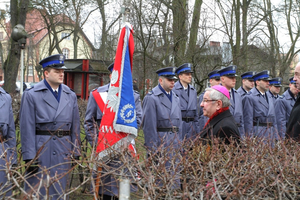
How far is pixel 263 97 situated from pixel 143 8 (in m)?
4.20

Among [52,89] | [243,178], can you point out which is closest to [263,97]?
[52,89]

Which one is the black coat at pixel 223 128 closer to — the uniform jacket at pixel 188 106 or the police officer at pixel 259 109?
the uniform jacket at pixel 188 106

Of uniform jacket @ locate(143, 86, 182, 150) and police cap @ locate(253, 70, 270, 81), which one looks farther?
police cap @ locate(253, 70, 270, 81)

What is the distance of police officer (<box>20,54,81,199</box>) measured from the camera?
421 centimetres

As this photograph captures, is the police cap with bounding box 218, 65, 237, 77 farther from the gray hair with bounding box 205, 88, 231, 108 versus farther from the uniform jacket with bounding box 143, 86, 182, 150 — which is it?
the gray hair with bounding box 205, 88, 231, 108

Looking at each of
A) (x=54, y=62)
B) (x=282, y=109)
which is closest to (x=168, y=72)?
(x=54, y=62)

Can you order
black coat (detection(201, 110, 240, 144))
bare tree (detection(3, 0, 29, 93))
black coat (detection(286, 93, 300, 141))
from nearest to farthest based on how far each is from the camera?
black coat (detection(201, 110, 240, 144)) → black coat (detection(286, 93, 300, 141)) → bare tree (detection(3, 0, 29, 93))

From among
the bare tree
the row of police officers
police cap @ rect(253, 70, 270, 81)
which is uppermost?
the bare tree

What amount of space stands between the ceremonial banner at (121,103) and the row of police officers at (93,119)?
0.69 ft

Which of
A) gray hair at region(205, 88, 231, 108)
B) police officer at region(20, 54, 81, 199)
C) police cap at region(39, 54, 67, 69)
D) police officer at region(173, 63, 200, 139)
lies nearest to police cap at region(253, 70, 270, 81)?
police officer at region(173, 63, 200, 139)

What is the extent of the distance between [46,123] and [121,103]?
0.89 meters

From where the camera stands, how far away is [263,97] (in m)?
8.52

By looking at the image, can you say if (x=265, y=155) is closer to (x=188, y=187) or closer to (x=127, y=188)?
(x=188, y=187)

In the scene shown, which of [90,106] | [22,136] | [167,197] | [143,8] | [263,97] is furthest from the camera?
[143,8]
